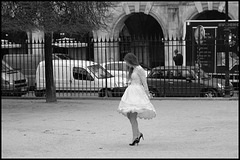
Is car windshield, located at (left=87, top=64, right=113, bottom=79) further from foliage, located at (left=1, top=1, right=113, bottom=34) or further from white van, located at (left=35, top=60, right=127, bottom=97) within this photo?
foliage, located at (left=1, top=1, right=113, bottom=34)

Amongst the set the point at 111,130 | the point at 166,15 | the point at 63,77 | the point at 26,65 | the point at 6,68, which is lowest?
the point at 111,130

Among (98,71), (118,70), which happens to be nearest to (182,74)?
(118,70)

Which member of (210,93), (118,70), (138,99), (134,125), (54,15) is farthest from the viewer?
(118,70)

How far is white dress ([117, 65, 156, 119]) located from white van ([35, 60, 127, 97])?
38.6 feet

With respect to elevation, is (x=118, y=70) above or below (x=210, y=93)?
above

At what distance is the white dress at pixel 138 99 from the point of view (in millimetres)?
9602

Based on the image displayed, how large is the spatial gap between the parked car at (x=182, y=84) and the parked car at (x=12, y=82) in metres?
4.11

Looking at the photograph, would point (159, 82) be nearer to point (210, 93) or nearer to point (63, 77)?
point (210, 93)

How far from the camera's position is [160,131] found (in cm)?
1184

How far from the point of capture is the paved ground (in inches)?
369

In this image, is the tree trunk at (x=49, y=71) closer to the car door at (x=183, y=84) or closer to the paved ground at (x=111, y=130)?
the paved ground at (x=111, y=130)

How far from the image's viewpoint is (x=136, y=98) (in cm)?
966

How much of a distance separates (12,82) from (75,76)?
2655mm

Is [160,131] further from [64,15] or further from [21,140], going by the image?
[64,15]
